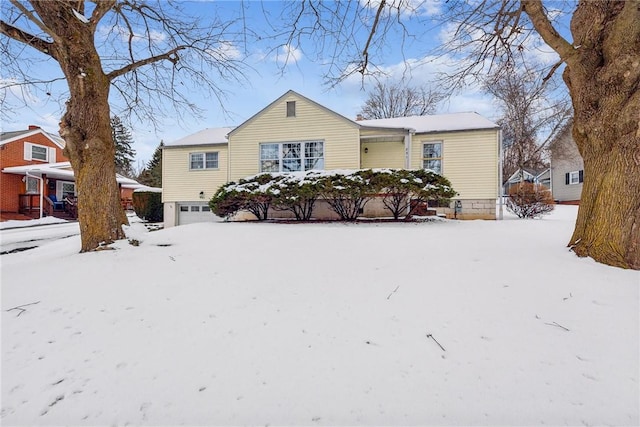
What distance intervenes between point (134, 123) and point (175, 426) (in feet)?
27.7

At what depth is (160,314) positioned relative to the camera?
2.81 m

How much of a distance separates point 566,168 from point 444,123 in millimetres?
18566

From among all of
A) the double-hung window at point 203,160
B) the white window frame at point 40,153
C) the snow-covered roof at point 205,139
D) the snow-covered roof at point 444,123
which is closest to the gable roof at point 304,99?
the snow-covered roof at point 444,123

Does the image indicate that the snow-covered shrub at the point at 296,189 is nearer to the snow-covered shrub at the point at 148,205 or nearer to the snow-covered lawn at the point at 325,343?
the snow-covered lawn at the point at 325,343

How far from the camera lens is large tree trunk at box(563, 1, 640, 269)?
3561 mm

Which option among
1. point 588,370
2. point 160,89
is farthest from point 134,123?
point 588,370

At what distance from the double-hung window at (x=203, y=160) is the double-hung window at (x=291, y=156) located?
9.42 ft

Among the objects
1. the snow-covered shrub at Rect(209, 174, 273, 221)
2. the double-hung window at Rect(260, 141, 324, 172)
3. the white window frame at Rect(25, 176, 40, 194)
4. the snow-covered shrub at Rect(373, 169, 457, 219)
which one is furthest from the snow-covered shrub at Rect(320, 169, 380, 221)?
the white window frame at Rect(25, 176, 40, 194)

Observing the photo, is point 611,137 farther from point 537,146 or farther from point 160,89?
point 537,146

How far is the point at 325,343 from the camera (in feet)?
7.80

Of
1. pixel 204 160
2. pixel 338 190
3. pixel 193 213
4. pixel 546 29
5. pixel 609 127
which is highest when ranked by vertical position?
pixel 546 29

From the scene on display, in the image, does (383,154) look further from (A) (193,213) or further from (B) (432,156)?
(A) (193,213)

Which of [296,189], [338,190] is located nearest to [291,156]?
[296,189]

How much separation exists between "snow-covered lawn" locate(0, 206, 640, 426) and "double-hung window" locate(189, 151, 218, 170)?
10.3 m
